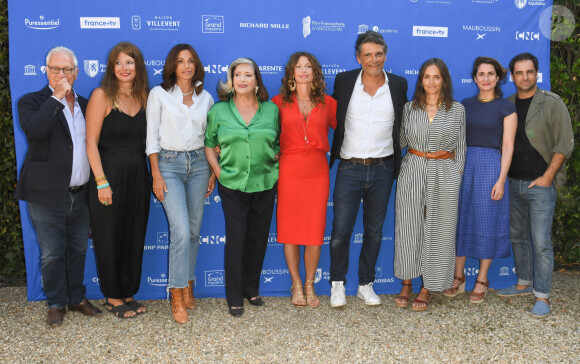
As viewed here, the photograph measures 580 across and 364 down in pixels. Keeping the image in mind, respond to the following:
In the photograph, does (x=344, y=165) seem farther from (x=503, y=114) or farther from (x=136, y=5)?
(x=136, y=5)

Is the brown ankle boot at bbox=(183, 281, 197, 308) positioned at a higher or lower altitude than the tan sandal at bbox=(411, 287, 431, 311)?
higher

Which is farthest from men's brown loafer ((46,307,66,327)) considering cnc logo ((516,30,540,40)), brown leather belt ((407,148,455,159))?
cnc logo ((516,30,540,40))

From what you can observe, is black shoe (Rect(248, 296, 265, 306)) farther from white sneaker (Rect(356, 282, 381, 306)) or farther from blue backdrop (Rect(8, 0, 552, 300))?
white sneaker (Rect(356, 282, 381, 306))

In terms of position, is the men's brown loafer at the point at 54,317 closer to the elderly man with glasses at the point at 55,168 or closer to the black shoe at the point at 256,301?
the elderly man with glasses at the point at 55,168

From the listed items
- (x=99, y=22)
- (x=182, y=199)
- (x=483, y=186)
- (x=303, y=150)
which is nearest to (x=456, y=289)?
(x=483, y=186)

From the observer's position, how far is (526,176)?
375cm

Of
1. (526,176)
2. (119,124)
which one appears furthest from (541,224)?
(119,124)

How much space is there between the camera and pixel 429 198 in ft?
11.8

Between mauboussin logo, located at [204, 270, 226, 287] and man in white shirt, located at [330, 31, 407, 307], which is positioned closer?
man in white shirt, located at [330, 31, 407, 307]

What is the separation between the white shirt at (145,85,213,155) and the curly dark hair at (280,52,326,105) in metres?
0.67

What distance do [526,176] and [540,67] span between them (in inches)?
46.2

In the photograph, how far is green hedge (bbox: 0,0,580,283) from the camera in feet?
13.2

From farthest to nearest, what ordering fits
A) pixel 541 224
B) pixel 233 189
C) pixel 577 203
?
pixel 577 203 < pixel 541 224 < pixel 233 189

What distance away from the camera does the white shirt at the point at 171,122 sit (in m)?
3.33
